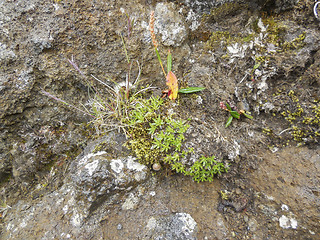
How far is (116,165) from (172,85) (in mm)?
1201

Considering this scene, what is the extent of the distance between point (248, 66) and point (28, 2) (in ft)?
9.27

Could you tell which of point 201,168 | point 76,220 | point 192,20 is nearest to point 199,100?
point 201,168

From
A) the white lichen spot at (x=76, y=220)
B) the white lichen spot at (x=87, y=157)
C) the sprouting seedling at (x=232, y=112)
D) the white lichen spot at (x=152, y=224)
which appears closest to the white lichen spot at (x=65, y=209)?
the white lichen spot at (x=76, y=220)

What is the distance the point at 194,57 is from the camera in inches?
101

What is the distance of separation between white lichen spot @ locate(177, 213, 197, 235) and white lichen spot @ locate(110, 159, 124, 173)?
2.76 feet

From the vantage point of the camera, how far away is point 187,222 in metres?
1.99

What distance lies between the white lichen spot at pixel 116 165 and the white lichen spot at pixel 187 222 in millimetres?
840

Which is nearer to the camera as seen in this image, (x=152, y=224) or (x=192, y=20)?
(x=152, y=224)

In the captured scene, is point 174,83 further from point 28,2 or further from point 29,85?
point 28,2

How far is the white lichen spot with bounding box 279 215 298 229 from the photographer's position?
6.16 feet

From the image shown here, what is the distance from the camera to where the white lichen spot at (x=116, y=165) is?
6.95 feet

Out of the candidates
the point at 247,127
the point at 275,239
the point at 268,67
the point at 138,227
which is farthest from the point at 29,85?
the point at 275,239

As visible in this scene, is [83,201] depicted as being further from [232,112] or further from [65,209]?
[232,112]

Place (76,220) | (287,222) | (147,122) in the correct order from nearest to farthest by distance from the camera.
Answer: (287,222)
(76,220)
(147,122)
